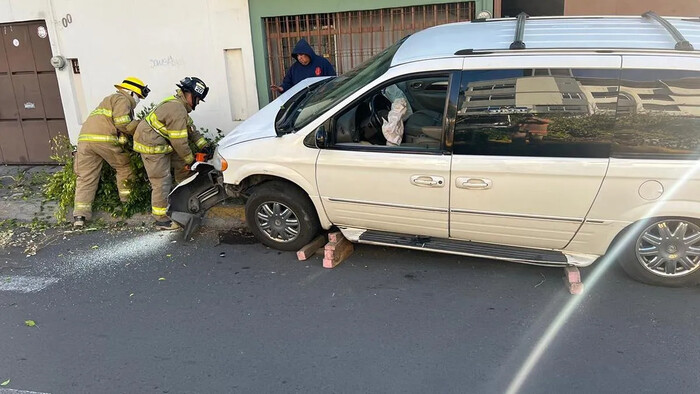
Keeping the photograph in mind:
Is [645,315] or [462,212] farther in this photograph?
[462,212]

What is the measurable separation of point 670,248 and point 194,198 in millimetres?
4113

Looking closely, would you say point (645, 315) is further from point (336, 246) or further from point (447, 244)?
point (336, 246)

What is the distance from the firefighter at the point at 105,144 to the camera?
529cm

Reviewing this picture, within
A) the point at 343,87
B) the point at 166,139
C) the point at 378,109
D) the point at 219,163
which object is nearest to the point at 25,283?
the point at 166,139

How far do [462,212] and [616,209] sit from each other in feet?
3.46

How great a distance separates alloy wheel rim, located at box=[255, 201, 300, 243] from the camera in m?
4.41

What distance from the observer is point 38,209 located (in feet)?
19.2

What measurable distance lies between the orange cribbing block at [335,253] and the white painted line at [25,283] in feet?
7.78

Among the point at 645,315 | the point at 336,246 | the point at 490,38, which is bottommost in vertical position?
the point at 645,315

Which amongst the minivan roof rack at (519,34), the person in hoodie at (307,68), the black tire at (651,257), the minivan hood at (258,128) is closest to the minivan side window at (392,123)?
the minivan roof rack at (519,34)

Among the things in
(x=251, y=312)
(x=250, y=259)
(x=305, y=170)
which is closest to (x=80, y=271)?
(x=250, y=259)

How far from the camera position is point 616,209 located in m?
3.44

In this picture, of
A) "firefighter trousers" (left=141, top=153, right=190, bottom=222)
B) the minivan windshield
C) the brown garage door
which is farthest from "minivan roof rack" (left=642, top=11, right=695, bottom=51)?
the brown garage door

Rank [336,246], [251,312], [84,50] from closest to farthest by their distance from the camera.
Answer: [251,312] < [336,246] < [84,50]
